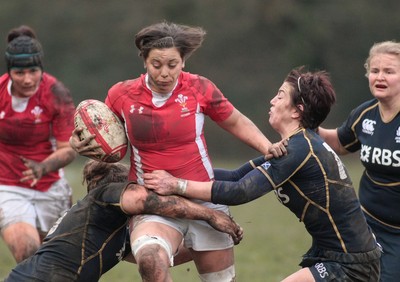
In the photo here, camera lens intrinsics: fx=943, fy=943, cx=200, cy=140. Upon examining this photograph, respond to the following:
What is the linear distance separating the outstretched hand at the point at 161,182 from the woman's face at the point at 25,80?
84.8 inches

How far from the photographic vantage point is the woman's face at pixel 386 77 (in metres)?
6.19

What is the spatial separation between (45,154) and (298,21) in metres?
20.7

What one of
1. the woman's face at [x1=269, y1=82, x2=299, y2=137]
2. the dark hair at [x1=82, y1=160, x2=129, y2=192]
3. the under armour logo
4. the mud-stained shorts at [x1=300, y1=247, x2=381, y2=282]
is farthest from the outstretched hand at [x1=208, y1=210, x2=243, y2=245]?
the under armour logo

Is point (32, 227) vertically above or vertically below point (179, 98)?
below

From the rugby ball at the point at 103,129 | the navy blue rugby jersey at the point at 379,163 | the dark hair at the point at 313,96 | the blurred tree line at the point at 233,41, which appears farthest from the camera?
the blurred tree line at the point at 233,41

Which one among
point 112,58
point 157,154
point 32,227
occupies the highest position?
point 157,154

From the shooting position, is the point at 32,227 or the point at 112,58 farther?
the point at 112,58

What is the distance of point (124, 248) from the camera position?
6.09 m

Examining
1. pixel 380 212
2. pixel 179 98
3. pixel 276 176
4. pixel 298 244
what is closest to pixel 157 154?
pixel 179 98

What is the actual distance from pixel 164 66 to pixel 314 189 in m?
1.17

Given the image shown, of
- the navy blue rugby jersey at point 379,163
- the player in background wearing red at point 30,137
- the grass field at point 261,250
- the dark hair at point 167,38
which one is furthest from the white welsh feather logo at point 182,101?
the player in background wearing red at point 30,137

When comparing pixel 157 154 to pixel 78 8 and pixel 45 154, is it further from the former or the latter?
pixel 78 8

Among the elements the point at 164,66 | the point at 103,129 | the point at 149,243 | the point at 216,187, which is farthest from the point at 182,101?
the point at 149,243

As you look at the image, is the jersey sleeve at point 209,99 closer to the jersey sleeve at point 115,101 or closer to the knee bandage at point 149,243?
the jersey sleeve at point 115,101
